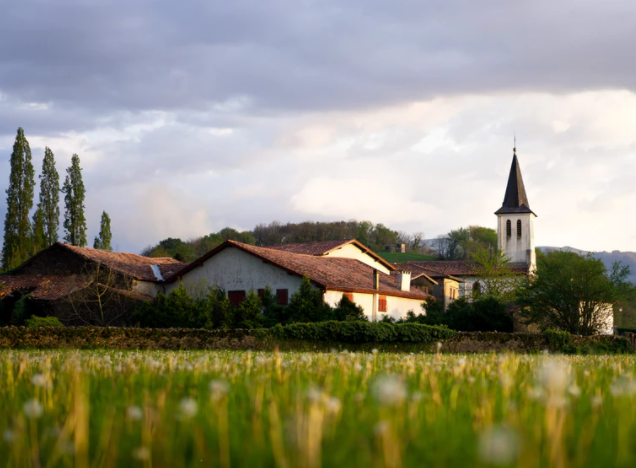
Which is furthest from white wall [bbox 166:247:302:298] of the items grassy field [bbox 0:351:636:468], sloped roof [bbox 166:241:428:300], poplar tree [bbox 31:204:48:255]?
grassy field [bbox 0:351:636:468]

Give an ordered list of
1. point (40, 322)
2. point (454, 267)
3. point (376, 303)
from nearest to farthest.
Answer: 1. point (40, 322)
2. point (376, 303)
3. point (454, 267)

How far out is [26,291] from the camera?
4578 cm

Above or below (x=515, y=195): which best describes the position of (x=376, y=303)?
below

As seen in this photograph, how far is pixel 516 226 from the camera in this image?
9275 centimetres

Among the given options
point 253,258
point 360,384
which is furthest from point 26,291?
point 360,384

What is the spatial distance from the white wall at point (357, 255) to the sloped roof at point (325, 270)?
2371mm

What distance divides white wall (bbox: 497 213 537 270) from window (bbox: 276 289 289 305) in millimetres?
54694

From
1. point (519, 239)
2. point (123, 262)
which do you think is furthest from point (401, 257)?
point (123, 262)

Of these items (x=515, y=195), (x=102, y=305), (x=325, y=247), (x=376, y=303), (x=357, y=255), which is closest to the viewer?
(x=102, y=305)

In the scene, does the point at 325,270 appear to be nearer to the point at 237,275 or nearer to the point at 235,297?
the point at 237,275

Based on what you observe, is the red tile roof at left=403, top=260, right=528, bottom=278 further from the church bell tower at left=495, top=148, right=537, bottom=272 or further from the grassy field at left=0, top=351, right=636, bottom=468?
the grassy field at left=0, top=351, right=636, bottom=468

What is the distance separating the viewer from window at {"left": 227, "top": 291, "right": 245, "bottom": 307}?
45.1 meters

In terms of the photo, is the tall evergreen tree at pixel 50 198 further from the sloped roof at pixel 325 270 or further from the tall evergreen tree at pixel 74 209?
the sloped roof at pixel 325 270

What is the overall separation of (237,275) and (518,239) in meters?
57.5
